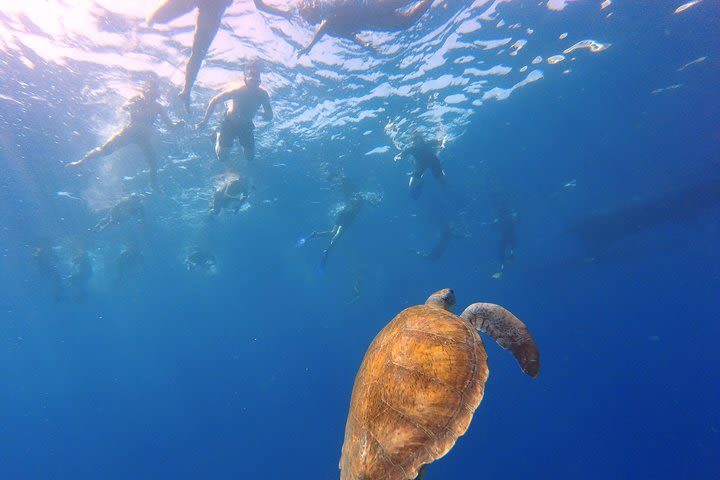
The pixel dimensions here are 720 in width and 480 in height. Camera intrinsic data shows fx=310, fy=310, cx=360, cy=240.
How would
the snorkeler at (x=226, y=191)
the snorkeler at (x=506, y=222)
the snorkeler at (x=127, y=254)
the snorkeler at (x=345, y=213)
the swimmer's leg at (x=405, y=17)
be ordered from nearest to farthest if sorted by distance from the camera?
1. the swimmer's leg at (x=405, y=17)
2. the snorkeler at (x=226, y=191)
3. the snorkeler at (x=345, y=213)
4. the snorkeler at (x=506, y=222)
5. the snorkeler at (x=127, y=254)

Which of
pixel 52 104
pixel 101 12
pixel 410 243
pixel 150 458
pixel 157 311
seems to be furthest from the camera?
pixel 157 311

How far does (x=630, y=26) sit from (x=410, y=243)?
1303 inches

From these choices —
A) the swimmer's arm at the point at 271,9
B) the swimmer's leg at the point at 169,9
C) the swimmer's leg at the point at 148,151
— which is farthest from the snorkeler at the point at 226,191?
the swimmer's arm at the point at 271,9

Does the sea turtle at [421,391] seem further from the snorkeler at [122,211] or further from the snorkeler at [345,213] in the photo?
the snorkeler at [122,211]

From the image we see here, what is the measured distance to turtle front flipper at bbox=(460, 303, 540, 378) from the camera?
9.80ft

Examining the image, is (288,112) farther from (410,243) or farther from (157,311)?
(157,311)

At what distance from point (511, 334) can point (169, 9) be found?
1007 centimetres

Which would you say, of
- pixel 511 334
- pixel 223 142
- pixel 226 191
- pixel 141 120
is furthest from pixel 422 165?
pixel 511 334

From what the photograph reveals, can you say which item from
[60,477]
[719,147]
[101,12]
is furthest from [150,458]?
[719,147]

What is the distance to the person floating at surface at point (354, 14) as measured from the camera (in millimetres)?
7824

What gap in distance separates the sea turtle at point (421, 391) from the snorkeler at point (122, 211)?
66.5 ft

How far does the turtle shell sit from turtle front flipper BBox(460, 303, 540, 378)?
332 millimetres

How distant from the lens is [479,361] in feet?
9.40

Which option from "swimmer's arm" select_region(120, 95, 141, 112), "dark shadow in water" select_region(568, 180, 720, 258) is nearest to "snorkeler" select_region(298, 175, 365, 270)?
"swimmer's arm" select_region(120, 95, 141, 112)
